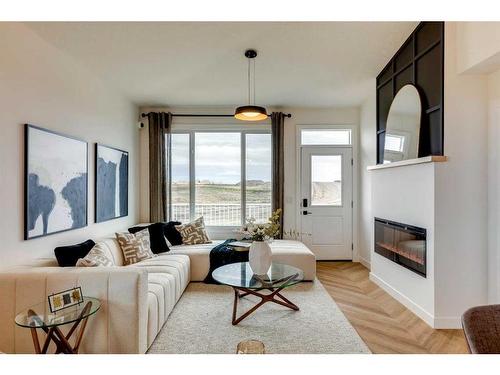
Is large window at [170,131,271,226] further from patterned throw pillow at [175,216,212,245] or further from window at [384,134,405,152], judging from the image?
window at [384,134,405,152]

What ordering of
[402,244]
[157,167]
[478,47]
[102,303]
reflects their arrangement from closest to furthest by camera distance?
[102,303]
[478,47]
[402,244]
[157,167]

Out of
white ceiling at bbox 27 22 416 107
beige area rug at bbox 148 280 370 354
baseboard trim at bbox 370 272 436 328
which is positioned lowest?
beige area rug at bbox 148 280 370 354

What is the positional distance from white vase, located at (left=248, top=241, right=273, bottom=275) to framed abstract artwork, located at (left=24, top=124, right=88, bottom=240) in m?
1.95

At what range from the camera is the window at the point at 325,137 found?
5.27 m

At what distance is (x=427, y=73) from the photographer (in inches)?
114

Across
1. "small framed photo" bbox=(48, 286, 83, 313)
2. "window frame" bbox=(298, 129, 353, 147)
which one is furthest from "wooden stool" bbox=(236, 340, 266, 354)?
"window frame" bbox=(298, 129, 353, 147)

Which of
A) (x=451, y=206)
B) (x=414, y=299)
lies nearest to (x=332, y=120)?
(x=451, y=206)

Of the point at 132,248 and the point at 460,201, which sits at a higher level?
the point at 460,201

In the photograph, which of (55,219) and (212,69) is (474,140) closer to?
(212,69)

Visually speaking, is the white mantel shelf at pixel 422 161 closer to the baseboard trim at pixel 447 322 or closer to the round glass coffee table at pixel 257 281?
the baseboard trim at pixel 447 322

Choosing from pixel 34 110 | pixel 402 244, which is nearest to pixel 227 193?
pixel 402 244

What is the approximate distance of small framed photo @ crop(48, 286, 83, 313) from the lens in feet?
5.88

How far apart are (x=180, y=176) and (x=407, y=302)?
12.9ft

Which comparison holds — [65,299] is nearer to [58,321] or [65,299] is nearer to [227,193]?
[58,321]
